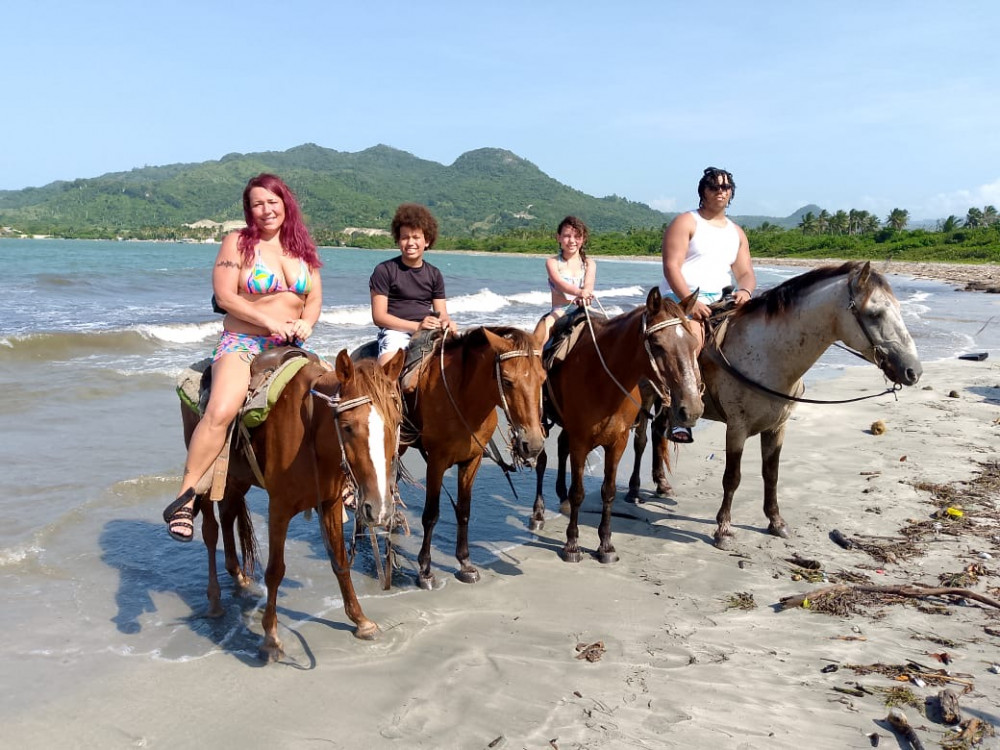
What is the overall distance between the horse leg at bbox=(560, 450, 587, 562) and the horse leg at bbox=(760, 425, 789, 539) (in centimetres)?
173

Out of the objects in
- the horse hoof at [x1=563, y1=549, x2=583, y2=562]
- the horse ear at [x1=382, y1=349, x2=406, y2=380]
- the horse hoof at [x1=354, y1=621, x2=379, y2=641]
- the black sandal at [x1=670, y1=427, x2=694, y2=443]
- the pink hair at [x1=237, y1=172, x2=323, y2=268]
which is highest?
the pink hair at [x1=237, y1=172, x2=323, y2=268]

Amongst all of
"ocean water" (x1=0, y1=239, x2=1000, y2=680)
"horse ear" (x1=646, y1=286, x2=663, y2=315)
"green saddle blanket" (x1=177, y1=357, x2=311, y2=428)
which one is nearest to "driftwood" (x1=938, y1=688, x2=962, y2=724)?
"horse ear" (x1=646, y1=286, x2=663, y2=315)

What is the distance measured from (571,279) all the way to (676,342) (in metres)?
2.18

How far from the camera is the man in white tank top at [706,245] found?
6.16 meters

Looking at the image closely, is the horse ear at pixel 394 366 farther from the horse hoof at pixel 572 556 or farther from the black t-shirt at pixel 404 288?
the horse hoof at pixel 572 556

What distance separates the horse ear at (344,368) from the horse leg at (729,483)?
153 inches

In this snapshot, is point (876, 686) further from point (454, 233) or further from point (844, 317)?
point (454, 233)

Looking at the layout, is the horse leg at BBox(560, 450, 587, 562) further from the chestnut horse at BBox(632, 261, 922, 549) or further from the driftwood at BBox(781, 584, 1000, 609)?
the driftwood at BBox(781, 584, 1000, 609)

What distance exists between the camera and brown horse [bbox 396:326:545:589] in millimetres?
4508

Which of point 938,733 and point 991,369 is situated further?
point 991,369

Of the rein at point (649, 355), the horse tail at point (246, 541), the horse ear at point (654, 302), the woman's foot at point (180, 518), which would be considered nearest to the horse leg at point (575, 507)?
the rein at point (649, 355)

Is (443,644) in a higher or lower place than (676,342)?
lower

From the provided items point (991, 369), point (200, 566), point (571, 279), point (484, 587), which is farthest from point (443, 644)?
point (991, 369)

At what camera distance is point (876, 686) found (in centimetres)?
370
